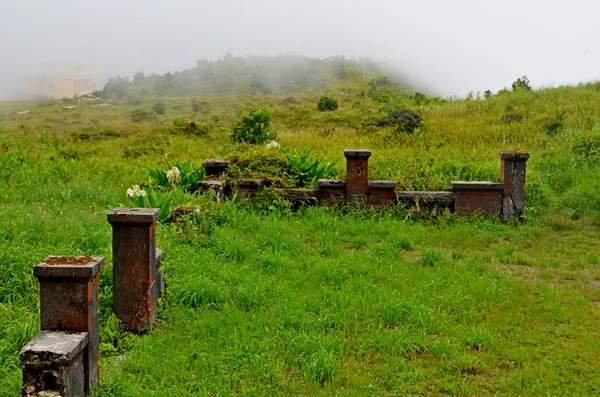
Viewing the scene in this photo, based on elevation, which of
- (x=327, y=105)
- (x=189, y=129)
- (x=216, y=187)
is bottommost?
(x=216, y=187)

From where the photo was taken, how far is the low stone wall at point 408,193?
848cm

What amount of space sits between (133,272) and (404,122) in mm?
13915

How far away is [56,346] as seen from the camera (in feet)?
10.1

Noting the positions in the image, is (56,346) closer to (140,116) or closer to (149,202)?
(149,202)

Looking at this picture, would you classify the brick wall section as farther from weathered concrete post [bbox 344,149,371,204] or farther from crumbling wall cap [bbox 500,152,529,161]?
weathered concrete post [bbox 344,149,371,204]

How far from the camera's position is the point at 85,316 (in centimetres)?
328

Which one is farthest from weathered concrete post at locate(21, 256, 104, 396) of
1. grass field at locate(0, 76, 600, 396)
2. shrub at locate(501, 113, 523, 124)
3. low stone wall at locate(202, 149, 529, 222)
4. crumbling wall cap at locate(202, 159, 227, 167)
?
shrub at locate(501, 113, 523, 124)

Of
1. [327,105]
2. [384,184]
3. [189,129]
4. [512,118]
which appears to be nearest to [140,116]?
[189,129]

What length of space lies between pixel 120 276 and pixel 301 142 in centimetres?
1191

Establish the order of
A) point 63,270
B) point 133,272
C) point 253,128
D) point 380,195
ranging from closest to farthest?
point 63,270 < point 133,272 < point 380,195 < point 253,128

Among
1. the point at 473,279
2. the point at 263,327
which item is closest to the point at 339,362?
the point at 263,327

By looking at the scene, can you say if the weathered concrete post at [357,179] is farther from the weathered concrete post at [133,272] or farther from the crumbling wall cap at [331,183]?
the weathered concrete post at [133,272]

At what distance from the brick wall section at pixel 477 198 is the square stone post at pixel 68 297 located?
6.45 m

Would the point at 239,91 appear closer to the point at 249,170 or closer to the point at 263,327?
the point at 249,170
